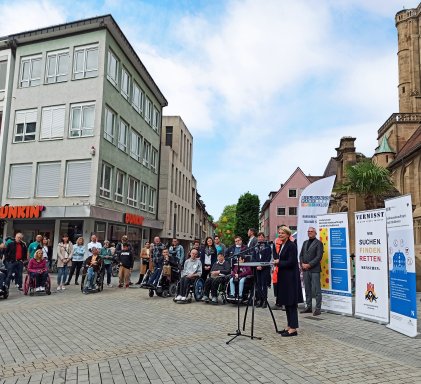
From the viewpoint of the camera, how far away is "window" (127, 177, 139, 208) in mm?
30584

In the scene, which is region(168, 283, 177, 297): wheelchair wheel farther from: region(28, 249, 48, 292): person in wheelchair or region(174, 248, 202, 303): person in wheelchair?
region(28, 249, 48, 292): person in wheelchair

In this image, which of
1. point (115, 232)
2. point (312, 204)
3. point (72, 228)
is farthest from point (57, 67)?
point (312, 204)

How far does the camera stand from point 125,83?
29.7 m

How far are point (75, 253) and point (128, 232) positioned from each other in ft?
49.0

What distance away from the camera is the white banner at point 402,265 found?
25.4 ft

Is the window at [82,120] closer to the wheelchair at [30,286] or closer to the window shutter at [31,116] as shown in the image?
the window shutter at [31,116]

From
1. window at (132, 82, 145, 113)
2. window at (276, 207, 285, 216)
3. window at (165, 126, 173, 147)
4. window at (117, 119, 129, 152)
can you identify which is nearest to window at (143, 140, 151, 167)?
window at (132, 82, 145, 113)

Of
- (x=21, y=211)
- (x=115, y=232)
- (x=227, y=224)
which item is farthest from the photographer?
(x=227, y=224)

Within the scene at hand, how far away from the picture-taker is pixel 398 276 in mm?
8281

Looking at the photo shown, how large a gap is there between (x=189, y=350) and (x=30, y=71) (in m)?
26.1

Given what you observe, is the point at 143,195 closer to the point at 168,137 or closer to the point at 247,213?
the point at 168,137

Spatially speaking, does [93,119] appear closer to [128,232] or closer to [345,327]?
[128,232]

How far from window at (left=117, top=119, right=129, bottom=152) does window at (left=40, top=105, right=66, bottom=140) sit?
12.9 feet

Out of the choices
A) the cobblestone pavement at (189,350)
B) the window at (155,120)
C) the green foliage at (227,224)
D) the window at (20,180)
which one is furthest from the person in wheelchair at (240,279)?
the green foliage at (227,224)
